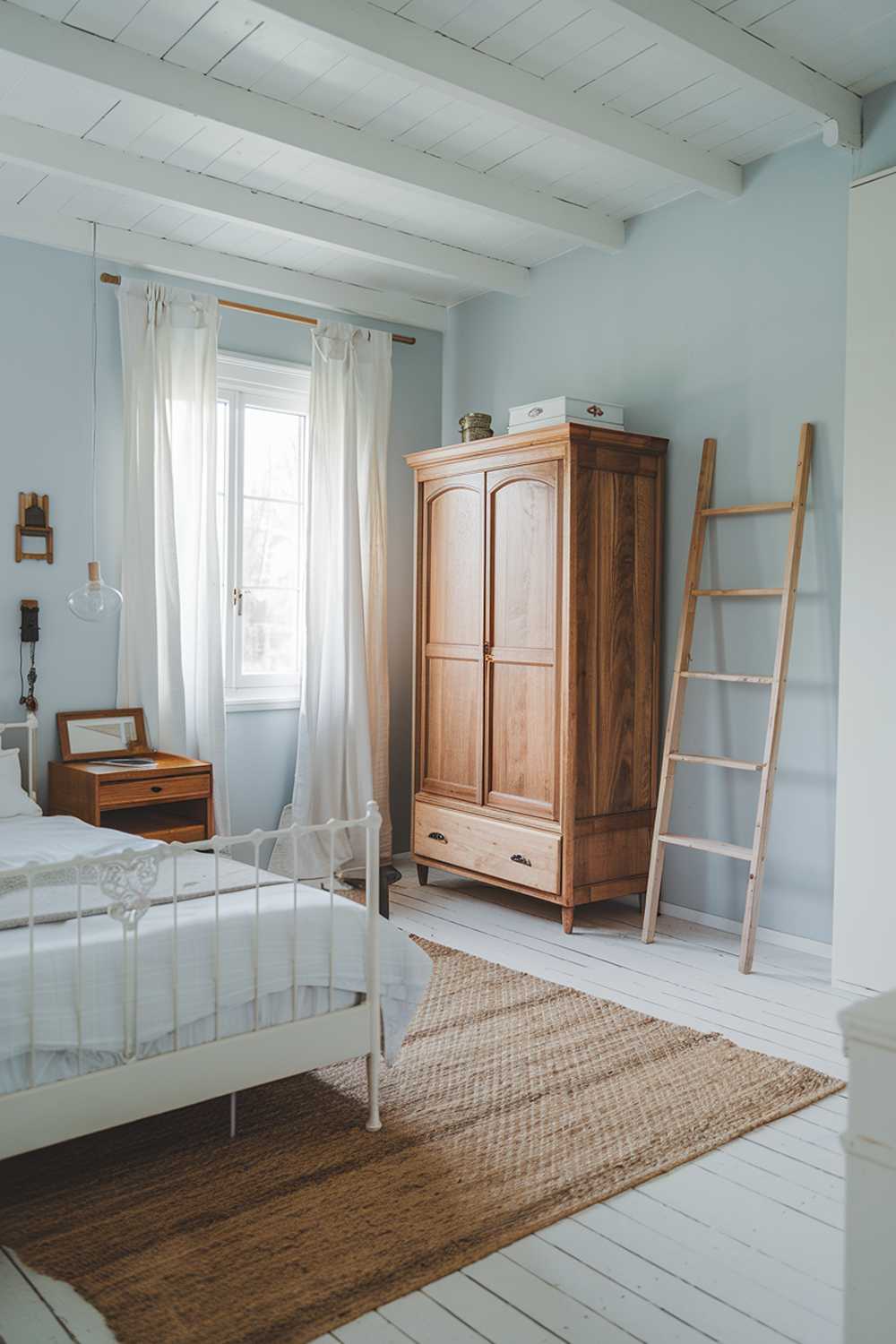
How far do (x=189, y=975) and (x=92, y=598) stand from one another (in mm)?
2134

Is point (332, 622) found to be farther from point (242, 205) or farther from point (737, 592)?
point (737, 592)

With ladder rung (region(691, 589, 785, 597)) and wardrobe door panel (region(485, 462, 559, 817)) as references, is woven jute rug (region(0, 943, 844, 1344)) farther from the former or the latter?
ladder rung (region(691, 589, 785, 597))

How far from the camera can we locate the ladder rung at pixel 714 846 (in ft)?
A: 11.9

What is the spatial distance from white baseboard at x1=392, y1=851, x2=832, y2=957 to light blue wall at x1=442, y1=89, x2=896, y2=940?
0.03m

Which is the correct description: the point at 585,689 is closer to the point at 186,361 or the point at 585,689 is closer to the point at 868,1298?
the point at 186,361

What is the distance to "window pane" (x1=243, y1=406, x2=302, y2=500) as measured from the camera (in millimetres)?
4824

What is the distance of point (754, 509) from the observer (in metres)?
3.84

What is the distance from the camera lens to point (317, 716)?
15.9 ft

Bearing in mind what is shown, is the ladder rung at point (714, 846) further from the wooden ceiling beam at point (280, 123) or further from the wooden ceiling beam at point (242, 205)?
the wooden ceiling beam at point (242, 205)

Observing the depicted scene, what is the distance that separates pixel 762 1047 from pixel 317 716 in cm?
251

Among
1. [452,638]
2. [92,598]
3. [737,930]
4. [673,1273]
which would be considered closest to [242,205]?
[92,598]

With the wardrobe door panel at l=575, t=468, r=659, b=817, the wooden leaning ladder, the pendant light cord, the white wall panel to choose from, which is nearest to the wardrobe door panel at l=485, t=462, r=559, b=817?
the wardrobe door panel at l=575, t=468, r=659, b=817

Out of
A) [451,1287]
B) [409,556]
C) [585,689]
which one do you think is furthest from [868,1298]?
[409,556]

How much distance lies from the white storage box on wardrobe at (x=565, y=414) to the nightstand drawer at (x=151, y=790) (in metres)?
1.85
